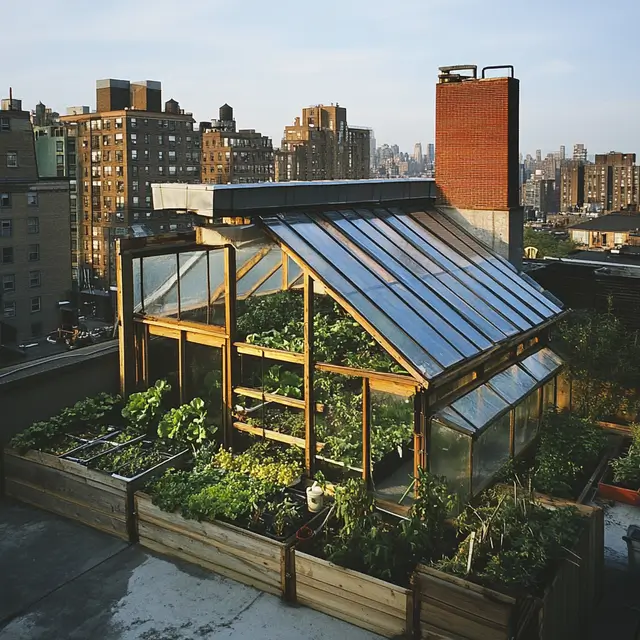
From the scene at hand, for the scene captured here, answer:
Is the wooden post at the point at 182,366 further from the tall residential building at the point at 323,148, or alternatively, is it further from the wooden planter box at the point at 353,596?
the tall residential building at the point at 323,148

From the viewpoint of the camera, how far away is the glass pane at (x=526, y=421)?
1221 centimetres

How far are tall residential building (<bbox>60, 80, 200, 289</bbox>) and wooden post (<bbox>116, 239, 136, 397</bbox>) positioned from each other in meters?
72.3

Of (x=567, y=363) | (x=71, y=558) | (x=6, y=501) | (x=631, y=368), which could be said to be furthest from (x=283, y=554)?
(x=631, y=368)

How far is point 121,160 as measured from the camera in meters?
86.9

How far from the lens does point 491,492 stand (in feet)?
34.8

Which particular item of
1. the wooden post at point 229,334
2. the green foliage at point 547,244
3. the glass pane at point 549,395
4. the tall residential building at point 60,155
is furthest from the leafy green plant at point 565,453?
the tall residential building at point 60,155

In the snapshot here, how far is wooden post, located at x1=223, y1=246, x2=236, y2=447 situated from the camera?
11695 millimetres

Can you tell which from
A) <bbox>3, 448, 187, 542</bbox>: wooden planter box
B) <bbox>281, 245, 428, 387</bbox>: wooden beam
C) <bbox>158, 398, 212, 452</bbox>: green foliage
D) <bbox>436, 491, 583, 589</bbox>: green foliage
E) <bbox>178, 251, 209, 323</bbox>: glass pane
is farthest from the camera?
<bbox>178, 251, 209, 323</bbox>: glass pane

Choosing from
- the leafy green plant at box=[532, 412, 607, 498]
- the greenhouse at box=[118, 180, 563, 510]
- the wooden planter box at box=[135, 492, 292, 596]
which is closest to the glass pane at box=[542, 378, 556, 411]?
the greenhouse at box=[118, 180, 563, 510]

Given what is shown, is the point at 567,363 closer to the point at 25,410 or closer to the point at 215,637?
the point at 215,637

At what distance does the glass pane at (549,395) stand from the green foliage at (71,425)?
775cm

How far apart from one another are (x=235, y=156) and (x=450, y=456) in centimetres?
9843

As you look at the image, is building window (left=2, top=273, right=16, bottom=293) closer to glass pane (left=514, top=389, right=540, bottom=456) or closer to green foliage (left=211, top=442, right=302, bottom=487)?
green foliage (left=211, top=442, right=302, bottom=487)

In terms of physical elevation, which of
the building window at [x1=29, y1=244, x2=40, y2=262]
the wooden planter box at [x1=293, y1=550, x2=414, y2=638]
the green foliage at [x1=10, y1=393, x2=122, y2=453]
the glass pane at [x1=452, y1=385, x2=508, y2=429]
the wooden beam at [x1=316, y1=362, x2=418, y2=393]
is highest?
the building window at [x1=29, y1=244, x2=40, y2=262]
